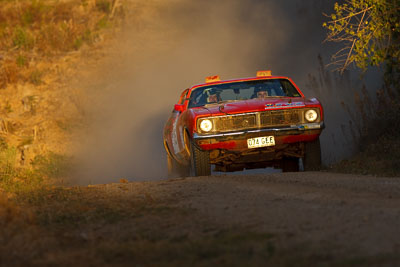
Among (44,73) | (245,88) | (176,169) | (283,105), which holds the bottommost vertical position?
(176,169)

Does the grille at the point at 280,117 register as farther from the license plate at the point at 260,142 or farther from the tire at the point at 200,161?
the tire at the point at 200,161

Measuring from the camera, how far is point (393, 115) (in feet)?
40.2

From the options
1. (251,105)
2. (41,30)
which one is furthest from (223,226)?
(41,30)

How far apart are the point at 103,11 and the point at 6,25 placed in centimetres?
445

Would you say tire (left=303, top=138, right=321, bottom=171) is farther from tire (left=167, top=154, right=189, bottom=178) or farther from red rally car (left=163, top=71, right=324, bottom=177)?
→ tire (left=167, top=154, right=189, bottom=178)

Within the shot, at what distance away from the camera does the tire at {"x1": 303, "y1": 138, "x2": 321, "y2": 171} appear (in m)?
9.81

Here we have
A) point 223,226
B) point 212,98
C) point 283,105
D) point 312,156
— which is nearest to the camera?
point 223,226

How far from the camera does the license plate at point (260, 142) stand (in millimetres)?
9406

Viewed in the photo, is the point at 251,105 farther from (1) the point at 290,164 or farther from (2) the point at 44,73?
(2) the point at 44,73

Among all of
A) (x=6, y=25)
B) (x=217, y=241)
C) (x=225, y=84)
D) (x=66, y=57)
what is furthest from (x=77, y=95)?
(x=217, y=241)

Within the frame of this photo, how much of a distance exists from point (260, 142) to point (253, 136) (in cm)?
13

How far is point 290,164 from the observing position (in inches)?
425

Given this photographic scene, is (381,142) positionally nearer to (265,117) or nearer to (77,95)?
(265,117)

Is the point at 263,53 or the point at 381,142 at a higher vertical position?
the point at 263,53
